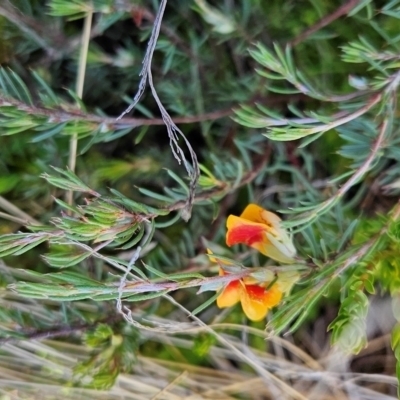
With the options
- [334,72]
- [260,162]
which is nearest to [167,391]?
[260,162]

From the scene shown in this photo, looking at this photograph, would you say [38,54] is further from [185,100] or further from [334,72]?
[334,72]

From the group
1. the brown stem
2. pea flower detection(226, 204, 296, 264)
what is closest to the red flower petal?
pea flower detection(226, 204, 296, 264)

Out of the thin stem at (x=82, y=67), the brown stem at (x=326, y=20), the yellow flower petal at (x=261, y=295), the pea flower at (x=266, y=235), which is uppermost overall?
the brown stem at (x=326, y=20)

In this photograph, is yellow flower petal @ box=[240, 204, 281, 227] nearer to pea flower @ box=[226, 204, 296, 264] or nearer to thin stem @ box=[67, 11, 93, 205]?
pea flower @ box=[226, 204, 296, 264]

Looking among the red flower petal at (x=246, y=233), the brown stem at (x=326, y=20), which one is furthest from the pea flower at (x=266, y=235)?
the brown stem at (x=326, y=20)

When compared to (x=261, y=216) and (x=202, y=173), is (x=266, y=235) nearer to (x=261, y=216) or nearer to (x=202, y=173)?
(x=261, y=216)

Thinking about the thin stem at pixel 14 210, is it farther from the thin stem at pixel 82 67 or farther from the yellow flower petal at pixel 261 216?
the yellow flower petal at pixel 261 216
